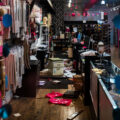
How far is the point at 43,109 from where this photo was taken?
4.66m

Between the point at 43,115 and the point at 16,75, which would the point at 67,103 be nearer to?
the point at 43,115

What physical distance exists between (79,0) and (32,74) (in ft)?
32.6

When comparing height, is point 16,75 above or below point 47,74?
above

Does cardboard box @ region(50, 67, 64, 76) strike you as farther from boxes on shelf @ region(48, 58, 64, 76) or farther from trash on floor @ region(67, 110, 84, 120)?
trash on floor @ region(67, 110, 84, 120)

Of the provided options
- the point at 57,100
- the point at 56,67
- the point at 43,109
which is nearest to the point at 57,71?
the point at 56,67

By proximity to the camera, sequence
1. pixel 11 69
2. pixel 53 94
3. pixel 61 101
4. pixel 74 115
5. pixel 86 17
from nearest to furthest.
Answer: pixel 11 69, pixel 74 115, pixel 61 101, pixel 53 94, pixel 86 17

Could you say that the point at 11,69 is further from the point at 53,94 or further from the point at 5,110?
the point at 53,94

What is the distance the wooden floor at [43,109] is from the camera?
4.22 meters

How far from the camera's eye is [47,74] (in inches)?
328

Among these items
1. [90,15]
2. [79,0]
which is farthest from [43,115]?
[90,15]

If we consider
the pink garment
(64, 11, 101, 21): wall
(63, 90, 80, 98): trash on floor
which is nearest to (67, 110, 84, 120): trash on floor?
(63, 90, 80, 98): trash on floor

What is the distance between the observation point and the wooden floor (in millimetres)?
4219

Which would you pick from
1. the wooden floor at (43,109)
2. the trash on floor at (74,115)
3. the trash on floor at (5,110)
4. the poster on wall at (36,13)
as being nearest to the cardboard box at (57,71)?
the poster on wall at (36,13)

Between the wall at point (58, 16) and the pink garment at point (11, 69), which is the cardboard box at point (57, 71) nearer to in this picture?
the pink garment at point (11, 69)
